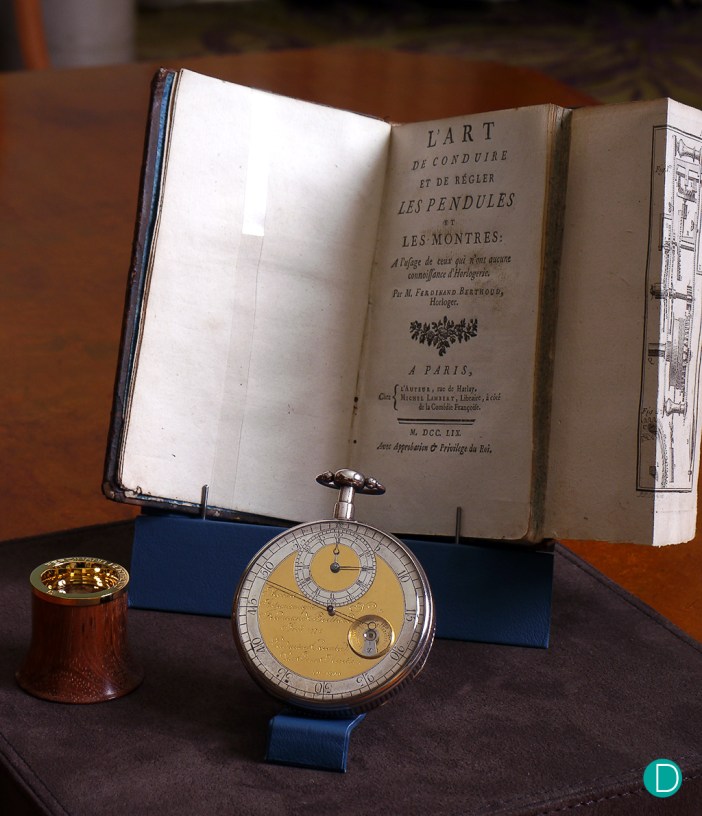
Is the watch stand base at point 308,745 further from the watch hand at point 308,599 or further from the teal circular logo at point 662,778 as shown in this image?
the teal circular logo at point 662,778

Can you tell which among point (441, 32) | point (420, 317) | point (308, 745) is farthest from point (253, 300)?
point (441, 32)

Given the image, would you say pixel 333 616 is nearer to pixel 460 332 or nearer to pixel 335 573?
pixel 335 573

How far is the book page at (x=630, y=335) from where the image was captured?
2.62ft

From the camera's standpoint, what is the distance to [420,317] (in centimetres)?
88

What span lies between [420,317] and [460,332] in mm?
34

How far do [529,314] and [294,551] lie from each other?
0.25 meters

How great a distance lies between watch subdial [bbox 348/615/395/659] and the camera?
702mm

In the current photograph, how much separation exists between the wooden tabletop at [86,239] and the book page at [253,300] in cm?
19

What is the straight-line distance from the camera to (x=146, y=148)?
872 mm

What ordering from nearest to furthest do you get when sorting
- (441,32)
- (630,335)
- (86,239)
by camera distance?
1. (630,335)
2. (86,239)
3. (441,32)

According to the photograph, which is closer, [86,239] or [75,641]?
[75,641]

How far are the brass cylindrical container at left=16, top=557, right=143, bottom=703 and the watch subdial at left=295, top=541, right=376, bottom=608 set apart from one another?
0.12m

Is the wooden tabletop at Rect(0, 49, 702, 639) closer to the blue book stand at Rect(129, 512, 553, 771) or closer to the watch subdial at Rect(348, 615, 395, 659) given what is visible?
the blue book stand at Rect(129, 512, 553, 771)

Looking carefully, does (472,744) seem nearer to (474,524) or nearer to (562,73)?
(474,524)
